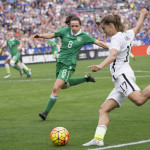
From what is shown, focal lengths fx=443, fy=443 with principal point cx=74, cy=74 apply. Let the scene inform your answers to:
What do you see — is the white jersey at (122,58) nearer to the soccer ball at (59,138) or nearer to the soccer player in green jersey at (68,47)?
the soccer ball at (59,138)

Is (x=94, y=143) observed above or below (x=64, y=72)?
Answer: below

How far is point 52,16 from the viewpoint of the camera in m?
43.7

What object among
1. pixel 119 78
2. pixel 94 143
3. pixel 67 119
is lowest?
pixel 67 119

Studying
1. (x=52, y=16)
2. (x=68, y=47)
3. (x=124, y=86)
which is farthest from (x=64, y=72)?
(x=52, y=16)

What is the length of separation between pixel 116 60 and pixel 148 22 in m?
41.0

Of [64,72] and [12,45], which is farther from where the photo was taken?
[12,45]

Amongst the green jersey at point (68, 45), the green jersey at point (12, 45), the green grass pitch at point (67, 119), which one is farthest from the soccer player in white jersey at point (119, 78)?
the green jersey at point (12, 45)

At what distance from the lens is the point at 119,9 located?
4788 centimetres

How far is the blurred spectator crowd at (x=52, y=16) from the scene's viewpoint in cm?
3881

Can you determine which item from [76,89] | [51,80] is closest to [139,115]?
[76,89]

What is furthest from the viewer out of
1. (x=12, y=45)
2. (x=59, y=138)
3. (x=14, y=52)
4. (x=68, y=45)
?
(x=12, y=45)

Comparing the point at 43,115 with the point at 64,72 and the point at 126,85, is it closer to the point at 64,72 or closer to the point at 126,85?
the point at 64,72

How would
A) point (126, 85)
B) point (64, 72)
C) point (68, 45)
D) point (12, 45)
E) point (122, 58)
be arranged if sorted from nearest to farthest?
point (126, 85) → point (122, 58) → point (64, 72) → point (68, 45) → point (12, 45)

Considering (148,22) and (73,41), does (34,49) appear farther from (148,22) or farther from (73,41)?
(73,41)
